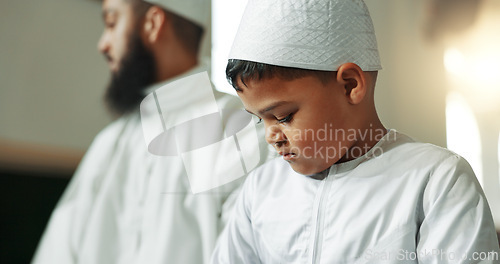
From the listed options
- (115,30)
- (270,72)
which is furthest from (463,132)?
(115,30)

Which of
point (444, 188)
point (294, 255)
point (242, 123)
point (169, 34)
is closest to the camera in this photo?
point (444, 188)

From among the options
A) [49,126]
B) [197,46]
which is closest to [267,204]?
[197,46]

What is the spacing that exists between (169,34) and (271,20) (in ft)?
3.03

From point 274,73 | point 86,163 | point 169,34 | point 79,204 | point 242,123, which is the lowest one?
point 79,204

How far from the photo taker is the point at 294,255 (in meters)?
0.82

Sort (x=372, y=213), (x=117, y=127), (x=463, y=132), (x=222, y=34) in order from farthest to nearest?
(x=117, y=127), (x=222, y=34), (x=463, y=132), (x=372, y=213)

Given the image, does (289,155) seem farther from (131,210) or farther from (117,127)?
(117,127)

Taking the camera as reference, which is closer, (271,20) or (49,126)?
(271,20)

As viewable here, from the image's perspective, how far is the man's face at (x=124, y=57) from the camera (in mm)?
1695

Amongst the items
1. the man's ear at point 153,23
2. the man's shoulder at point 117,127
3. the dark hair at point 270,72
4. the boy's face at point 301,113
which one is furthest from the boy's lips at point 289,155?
the man's ear at point 153,23

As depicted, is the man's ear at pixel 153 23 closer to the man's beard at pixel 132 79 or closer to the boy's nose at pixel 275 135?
the man's beard at pixel 132 79

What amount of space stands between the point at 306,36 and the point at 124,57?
106 cm

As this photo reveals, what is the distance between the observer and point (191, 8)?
5.19 feet

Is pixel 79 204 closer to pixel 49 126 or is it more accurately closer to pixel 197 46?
pixel 49 126
